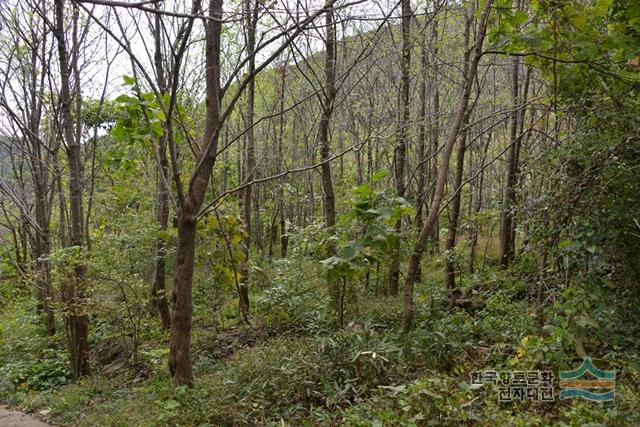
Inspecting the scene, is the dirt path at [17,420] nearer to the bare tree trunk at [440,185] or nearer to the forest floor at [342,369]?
the forest floor at [342,369]

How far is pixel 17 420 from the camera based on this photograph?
5.20 metres

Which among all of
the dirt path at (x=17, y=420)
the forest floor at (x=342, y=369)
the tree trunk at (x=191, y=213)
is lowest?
the dirt path at (x=17, y=420)

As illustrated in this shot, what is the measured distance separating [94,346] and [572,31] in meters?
8.01

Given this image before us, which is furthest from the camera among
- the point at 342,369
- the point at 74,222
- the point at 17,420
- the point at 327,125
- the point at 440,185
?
the point at 327,125

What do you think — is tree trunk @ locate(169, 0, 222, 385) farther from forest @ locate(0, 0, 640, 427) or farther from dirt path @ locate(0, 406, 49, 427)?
dirt path @ locate(0, 406, 49, 427)

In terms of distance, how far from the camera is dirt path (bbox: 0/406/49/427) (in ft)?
16.5

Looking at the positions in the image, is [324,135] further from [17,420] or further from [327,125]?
[17,420]

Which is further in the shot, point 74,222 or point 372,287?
point 372,287

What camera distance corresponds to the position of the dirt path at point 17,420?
502 centimetres

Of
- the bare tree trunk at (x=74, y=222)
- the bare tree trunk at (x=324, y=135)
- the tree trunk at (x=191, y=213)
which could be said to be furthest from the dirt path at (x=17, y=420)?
the bare tree trunk at (x=324, y=135)

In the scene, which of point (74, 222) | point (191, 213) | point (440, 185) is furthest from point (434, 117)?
point (74, 222)

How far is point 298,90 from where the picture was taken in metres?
14.7

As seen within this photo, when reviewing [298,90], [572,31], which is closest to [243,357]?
[572,31]

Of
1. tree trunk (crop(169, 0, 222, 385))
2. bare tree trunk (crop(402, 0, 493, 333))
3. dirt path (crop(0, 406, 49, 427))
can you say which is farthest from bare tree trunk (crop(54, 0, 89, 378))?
bare tree trunk (crop(402, 0, 493, 333))
